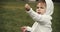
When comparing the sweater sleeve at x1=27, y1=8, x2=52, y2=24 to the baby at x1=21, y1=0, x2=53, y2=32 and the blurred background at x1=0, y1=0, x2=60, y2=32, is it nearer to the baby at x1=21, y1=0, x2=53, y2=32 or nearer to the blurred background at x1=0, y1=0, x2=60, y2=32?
the baby at x1=21, y1=0, x2=53, y2=32

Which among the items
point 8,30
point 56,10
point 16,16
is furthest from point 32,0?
point 8,30

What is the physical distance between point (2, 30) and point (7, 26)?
338 millimetres

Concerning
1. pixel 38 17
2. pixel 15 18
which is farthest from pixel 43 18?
pixel 15 18

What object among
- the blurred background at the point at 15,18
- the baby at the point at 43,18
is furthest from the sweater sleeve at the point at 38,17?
the blurred background at the point at 15,18

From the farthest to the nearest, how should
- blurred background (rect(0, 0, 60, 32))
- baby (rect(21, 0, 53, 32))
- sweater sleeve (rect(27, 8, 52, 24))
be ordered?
blurred background (rect(0, 0, 60, 32)), baby (rect(21, 0, 53, 32)), sweater sleeve (rect(27, 8, 52, 24))

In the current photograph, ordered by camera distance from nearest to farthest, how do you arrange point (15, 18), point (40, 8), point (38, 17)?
Answer: point (38, 17)
point (40, 8)
point (15, 18)

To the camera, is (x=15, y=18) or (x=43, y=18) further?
(x=15, y=18)

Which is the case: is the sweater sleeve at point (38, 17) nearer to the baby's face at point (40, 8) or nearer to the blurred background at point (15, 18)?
the baby's face at point (40, 8)

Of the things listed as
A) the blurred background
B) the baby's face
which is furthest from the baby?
the blurred background

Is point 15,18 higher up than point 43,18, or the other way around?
point 43,18

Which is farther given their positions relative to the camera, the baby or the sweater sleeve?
the baby

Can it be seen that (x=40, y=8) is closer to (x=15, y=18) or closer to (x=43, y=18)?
(x=43, y=18)

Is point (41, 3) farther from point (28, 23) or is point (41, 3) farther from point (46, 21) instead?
point (28, 23)

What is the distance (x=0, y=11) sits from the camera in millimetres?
6938
